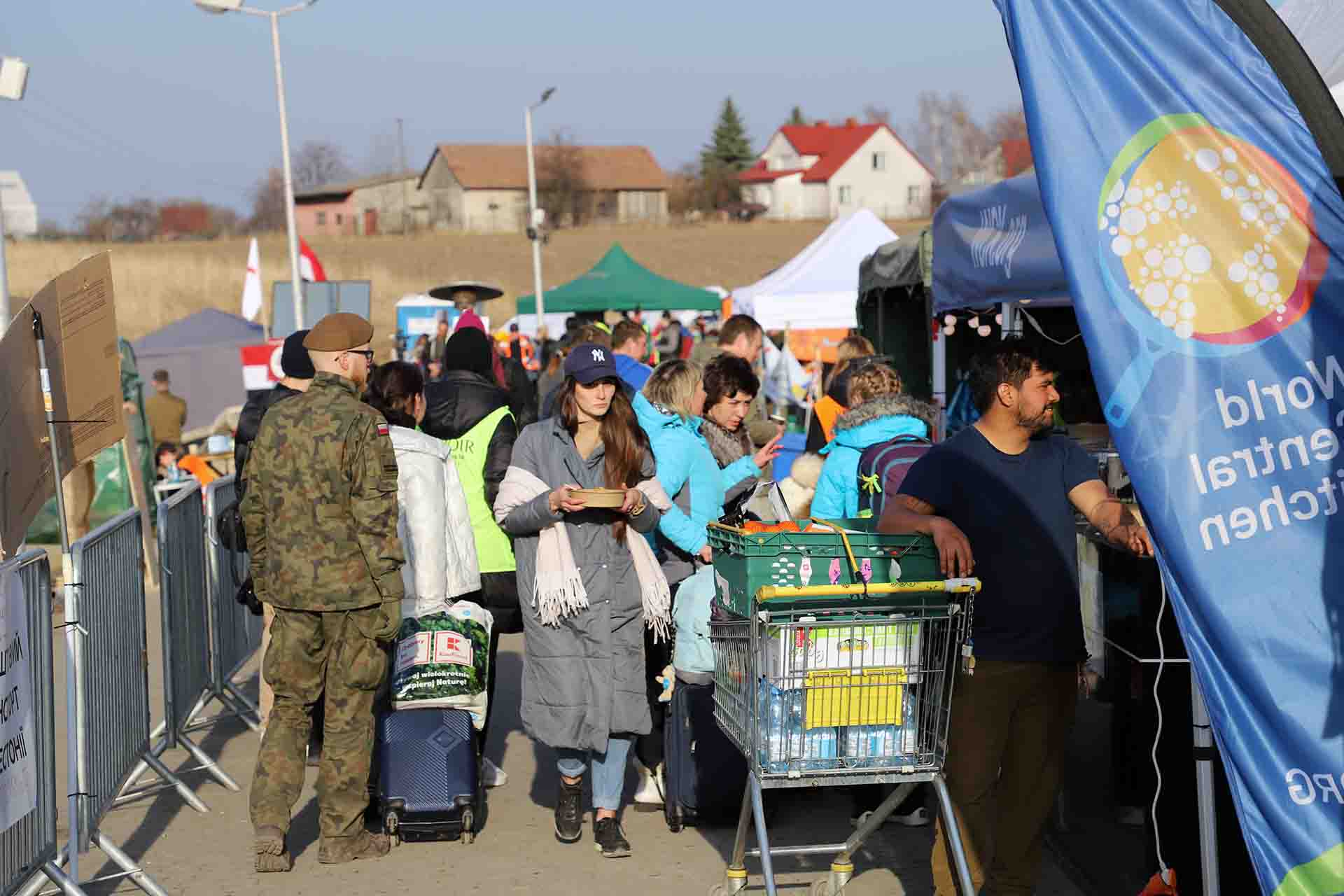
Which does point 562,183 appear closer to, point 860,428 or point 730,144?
point 730,144

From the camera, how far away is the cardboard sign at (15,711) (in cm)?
489

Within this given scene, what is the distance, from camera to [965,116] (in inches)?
Result: 4717

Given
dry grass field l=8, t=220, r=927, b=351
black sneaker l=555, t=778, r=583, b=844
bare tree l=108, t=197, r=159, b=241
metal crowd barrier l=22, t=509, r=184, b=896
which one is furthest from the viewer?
bare tree l=108, t=197, r=159, b=241

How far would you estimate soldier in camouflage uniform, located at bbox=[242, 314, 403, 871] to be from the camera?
6094 mm

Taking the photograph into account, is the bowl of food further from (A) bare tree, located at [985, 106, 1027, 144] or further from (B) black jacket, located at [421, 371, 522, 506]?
(A) bare tree, located at [985, 106, 1027, 144]

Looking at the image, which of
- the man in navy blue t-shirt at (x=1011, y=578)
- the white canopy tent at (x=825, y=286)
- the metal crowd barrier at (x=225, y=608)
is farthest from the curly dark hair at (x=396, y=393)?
the white canopy tent at (x=825, y=286)

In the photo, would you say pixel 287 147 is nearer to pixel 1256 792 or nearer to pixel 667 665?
pixel 667 665

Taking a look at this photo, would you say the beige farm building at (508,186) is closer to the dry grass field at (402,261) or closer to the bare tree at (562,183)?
the bare tree at (562,183)

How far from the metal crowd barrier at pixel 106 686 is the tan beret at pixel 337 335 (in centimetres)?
120

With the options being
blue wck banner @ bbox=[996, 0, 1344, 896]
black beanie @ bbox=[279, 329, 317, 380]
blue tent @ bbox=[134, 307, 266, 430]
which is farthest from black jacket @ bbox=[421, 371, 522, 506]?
blue tent @ bbox=[134, 307, 266, 430]

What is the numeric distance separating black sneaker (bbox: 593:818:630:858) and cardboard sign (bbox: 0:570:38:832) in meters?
2.27

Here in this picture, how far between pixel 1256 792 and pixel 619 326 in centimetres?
767

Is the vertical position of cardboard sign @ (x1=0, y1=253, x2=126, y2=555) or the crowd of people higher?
cardboard sign @ (x1=0, y1=253, x2=126, y2=555)

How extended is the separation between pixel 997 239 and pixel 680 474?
2421mm
